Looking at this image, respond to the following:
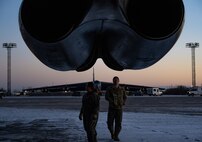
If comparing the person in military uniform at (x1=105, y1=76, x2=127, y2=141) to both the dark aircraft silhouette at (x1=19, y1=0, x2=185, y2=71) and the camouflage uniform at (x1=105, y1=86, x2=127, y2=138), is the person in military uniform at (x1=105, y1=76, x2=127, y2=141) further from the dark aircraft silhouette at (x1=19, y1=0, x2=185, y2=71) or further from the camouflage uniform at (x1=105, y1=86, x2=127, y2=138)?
the dark aircraft silhouette at (x1=19, y1=0, x2=185, y2=71)

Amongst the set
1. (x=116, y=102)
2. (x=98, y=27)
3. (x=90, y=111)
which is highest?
(x=98, y=27)

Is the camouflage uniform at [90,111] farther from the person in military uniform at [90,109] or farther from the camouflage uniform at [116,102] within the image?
the camouflage uniform at [116,102]

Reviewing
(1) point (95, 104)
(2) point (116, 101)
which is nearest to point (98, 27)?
(1) point (95, 104)

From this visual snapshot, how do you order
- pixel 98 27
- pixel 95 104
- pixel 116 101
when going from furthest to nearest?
pixel 116 101 → pixel 95 104 → pixel 98 27

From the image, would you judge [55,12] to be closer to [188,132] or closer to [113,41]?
[113,41]

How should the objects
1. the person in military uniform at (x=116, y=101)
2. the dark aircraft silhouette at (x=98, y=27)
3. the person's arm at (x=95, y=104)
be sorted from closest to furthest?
1. the dark aircraft silhouette at (x=98, y=27)
2. the person's arm at (x=95, y=104)
3. the person in military uniform at (x=116, y=101)

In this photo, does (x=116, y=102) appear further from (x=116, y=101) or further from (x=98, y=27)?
(x=98, y=27)

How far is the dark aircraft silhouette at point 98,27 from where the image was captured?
2.60 metres

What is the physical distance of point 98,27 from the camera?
264 cm

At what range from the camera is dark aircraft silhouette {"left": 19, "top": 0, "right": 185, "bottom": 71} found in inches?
102

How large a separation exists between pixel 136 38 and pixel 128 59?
1.21 ft

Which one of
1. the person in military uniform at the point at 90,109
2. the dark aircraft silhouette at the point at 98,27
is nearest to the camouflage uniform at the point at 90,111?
the person in military uniform at the point at 90,109

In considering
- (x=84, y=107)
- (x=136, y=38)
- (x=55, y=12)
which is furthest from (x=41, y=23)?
(x=84, y=107)

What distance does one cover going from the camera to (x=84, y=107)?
21.7 ft
